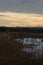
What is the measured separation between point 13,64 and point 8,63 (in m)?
0.35

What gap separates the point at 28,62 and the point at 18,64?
114 cm

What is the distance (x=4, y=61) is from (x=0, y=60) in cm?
39

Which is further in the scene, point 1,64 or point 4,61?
point 4,61

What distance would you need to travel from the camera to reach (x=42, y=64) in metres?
13.5

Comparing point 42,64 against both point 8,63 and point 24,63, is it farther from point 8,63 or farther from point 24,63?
point 8,63

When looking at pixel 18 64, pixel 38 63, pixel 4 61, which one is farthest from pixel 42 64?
pixel 4 61

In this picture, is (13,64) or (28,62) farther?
(28,62)

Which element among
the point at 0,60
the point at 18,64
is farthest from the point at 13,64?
the point at 0,60

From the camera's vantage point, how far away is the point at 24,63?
13734 mm

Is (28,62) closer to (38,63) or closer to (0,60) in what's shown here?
(38,63)

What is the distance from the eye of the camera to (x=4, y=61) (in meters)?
13.9

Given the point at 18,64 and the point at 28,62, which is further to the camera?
the point at 28,62

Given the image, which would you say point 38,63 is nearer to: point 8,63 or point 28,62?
point 28,62

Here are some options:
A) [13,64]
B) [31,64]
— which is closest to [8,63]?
[13,64]
